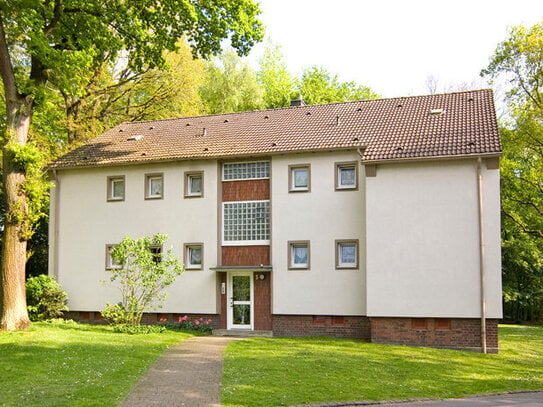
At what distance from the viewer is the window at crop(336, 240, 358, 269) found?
22656 millimetres

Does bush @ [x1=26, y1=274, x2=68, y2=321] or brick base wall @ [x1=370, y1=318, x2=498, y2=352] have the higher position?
bush @ [x1=26, y1=274, x2=68, y2=321]

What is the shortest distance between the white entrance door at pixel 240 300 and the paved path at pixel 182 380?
177 inches

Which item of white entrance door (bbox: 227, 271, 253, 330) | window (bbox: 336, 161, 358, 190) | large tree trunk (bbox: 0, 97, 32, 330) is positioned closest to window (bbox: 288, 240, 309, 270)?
white entrance door (bbox: 227, 271, 253, 330)

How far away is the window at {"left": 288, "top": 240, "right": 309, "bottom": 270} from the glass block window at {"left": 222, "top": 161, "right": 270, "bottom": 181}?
2753 mm

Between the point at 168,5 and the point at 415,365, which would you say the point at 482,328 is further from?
the point at 168,5

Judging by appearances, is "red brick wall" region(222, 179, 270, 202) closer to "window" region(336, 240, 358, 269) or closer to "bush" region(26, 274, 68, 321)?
"window" region(336, 240, 358, 269)

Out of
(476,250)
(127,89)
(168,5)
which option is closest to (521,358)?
(476,250)

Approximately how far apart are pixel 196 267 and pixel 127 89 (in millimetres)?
15656

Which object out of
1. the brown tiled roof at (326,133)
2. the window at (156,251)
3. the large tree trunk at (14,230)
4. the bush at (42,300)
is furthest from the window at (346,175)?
the bush at (42,300)

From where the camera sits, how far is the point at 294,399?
41.3ft

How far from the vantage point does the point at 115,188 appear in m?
26.5

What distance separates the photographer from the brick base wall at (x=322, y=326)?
2228 centimetres

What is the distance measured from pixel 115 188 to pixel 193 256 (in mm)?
4468

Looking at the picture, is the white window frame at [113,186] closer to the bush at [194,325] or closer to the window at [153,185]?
the window at [153,185]
